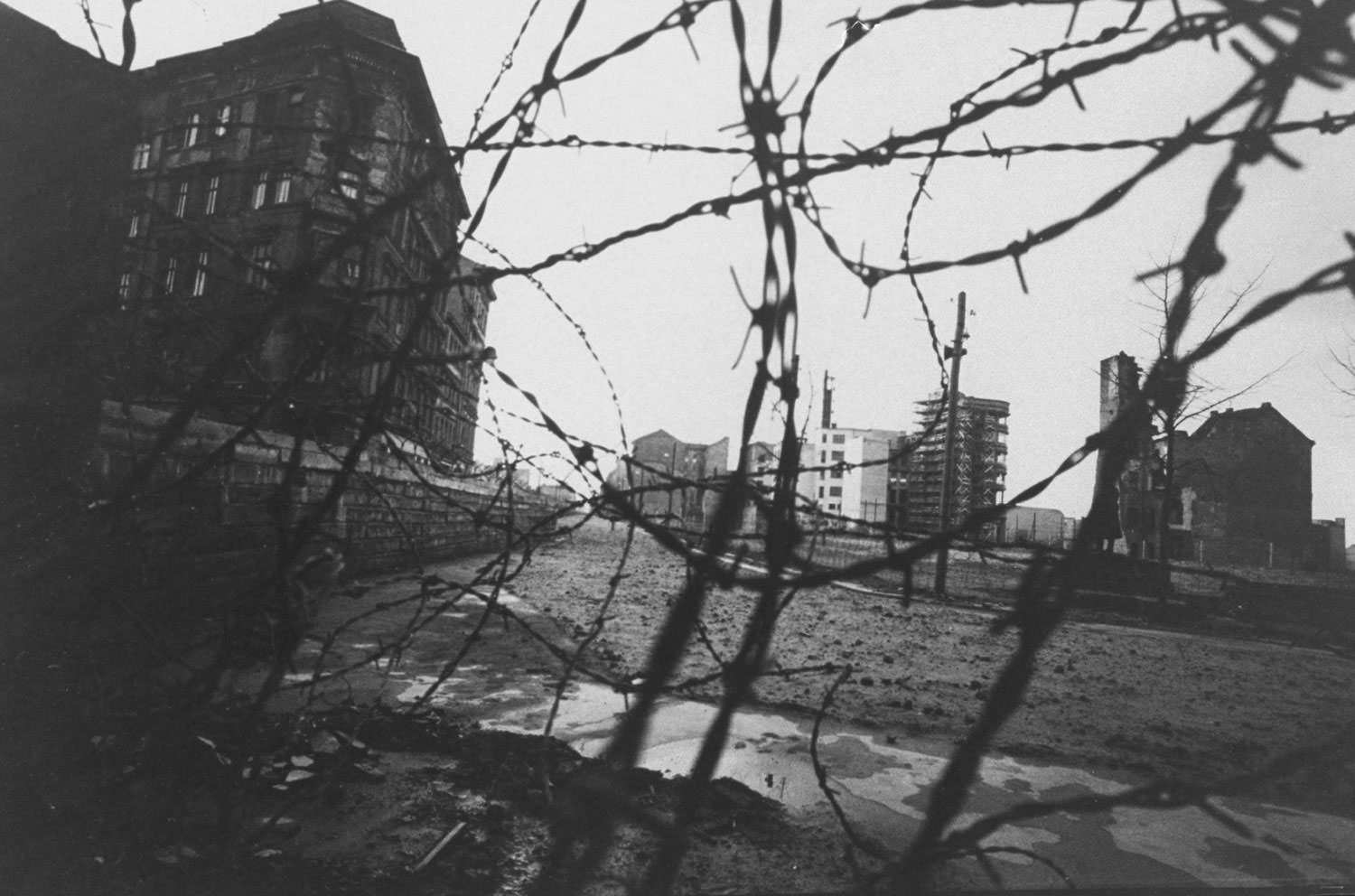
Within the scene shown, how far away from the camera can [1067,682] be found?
23.2ft

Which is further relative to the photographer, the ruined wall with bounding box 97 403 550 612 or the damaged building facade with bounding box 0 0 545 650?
the ruined wall with bounding box 97 403 550 612

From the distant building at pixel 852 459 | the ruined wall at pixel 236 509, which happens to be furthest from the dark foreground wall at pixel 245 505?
the distant building at pixel 852 459

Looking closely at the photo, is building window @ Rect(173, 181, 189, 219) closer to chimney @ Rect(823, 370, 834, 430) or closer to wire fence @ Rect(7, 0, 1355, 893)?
wire fence @ Rect(7, 0, 1355, 893)

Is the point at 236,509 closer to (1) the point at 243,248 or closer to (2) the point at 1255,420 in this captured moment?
(1) the point at 243,248

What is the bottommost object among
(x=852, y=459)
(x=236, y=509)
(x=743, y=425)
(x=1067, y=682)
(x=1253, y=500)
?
(x=1067, y=682)

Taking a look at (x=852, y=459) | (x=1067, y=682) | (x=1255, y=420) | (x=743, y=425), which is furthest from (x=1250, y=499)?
(x=743, y=425)

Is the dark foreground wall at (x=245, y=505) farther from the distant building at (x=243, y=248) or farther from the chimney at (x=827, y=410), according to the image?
the chimney at (x=827, y=410)

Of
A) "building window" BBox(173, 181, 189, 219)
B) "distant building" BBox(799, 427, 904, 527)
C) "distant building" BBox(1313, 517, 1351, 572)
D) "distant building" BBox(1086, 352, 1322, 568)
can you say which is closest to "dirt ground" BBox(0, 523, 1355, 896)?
"building window" BBox(173, 181, 189, 219)

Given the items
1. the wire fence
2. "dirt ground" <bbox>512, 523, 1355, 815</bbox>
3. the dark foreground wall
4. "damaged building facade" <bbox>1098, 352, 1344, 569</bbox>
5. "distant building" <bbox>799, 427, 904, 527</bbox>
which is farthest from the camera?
"distant building" <bbox>799, 427, 904, 527</bbox>

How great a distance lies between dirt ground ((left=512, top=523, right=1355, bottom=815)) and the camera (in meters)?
4.57

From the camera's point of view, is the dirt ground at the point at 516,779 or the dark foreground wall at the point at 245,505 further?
the dirt ground at the point at 516,779

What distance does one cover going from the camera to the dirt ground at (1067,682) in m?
4.57

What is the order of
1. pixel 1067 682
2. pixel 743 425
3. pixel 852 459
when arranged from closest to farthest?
pixel 743 425 → pixel 1067 682 → pixel 852 459

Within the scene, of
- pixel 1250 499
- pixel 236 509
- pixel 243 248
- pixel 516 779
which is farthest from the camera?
pixel 1250 499
